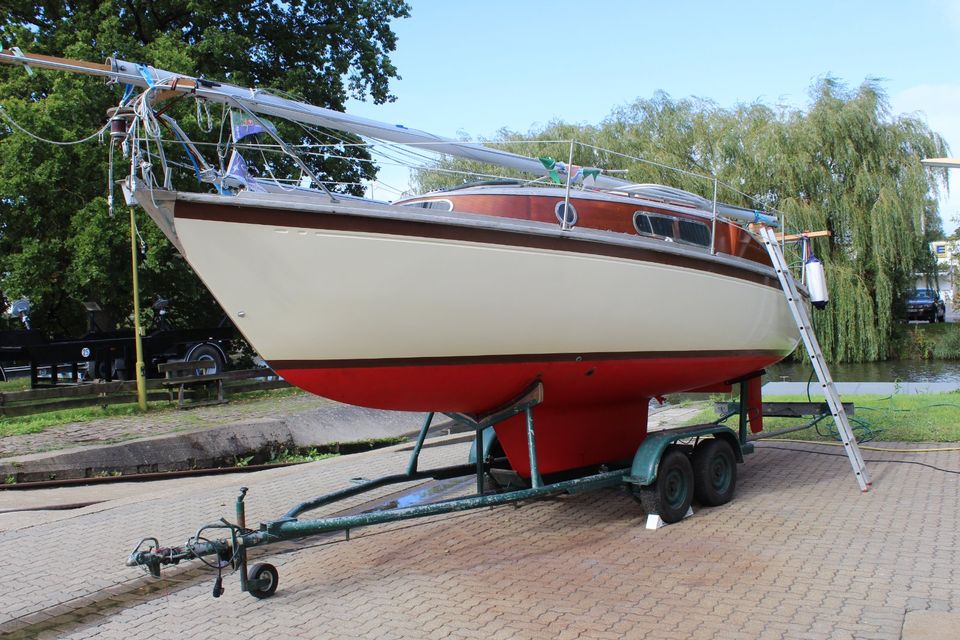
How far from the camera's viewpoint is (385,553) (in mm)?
5906

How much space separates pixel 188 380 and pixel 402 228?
1187 cm

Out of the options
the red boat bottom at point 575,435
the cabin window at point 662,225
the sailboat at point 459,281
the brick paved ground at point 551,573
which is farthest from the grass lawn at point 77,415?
the cabin window at point 662,225

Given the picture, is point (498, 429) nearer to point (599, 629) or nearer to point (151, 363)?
point (599, 629)

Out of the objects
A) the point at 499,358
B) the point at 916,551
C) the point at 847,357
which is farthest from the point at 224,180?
the point at 847,357

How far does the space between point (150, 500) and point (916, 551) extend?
7.19m

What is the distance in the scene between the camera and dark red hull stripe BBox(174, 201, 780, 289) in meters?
4.76

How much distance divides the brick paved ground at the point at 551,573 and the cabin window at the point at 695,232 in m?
2.46

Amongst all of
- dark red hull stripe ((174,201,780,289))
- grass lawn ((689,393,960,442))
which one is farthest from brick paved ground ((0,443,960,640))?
dark red hull stripe ((174,201,780,289))

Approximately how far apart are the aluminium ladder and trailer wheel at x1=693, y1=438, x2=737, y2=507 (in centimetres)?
108

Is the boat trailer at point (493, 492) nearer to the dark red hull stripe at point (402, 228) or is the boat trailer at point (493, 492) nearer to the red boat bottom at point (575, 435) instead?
the red boat bottom at point (575, 435)

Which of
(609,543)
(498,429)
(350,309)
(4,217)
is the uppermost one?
(4,217)

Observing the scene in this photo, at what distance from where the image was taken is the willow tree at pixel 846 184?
21.5 meters

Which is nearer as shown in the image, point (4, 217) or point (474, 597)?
point (474, 597)

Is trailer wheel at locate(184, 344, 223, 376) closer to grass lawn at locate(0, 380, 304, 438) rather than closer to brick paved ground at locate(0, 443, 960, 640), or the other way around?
grass lawn at locate(0, 380, 304, 438)
